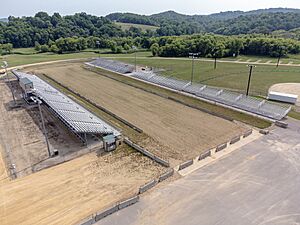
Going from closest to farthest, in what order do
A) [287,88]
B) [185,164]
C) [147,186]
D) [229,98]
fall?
[147,186] < [185,164] < [229,98] < [287,88]

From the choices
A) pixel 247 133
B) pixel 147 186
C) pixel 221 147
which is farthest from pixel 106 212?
pixel 247 133

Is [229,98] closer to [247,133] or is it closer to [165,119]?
[247,133]

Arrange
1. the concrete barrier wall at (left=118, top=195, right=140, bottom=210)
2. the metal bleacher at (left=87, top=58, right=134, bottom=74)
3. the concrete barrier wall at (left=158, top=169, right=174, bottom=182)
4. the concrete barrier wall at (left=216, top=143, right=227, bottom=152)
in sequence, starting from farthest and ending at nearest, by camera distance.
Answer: the metal bleacher at (left=87, top=58, right=134, bottom=74) → the concrete barrier wall at (left=216, top=143, right=227, bottom=152) → the concrete barrier wall at (left=158, top=169, right=174, bottom=182) → the concrete barrier wall at (left=118, top=195, right=140, bottom=210)

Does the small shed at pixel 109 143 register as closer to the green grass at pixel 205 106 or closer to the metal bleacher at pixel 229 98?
the green grass at pixel 205 106

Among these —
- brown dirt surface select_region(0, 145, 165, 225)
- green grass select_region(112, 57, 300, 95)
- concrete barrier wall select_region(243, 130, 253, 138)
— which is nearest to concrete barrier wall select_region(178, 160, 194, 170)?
brown dirt surface select_region(0, 145, 165, 225)

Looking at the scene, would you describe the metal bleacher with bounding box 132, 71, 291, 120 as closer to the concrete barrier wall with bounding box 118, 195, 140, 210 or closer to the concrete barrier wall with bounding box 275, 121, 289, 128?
the concrete barrier wall with bounding box 275, 121, 289, 128

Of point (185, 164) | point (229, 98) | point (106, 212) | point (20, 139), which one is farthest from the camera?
point (229, 98)
